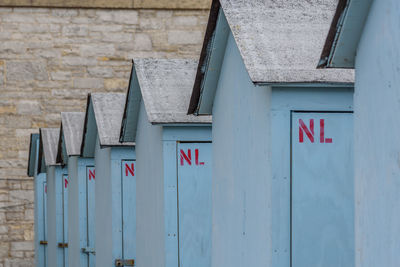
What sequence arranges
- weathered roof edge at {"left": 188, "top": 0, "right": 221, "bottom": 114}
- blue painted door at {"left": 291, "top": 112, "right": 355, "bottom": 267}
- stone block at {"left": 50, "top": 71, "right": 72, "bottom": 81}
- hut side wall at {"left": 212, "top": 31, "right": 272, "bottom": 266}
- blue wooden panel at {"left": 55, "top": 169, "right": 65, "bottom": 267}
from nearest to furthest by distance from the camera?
blue painted door at {"left": 291, "top": 112, "right": 355, "bottom": 267}, hut side wall at {"left": 212, "top": 31, "right": 272, "bottom": 266}, weathered roof edge at {"left": 188, "top": 0, "right": 221, "bottom": 114}, blue wooden panel at {"left": 55, "top": 169, "right": 65, "bottom": 267}, stone block at {"left": 50, "top": 71, "right": 72, "bottom": 81}

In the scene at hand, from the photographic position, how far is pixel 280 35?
18.7 ft

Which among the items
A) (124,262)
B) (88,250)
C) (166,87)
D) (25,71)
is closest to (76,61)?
(25,71)

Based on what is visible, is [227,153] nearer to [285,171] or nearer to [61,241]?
[285,171]

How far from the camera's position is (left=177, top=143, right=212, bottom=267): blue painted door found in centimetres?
769

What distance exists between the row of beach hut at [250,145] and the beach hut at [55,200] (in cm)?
548

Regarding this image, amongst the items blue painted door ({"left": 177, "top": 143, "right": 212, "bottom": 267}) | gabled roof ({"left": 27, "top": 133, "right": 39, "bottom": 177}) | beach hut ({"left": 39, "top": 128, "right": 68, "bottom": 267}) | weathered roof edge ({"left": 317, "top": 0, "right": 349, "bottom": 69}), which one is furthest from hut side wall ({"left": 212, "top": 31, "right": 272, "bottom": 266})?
gabled roof ({"left": 27, "top": 133, "right": 39, "bottom": 177})

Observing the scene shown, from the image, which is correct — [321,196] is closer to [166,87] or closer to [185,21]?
[166,87]


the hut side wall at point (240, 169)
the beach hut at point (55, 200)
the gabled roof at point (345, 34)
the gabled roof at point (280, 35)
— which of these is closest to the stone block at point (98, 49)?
the beach hut at point (55, 200)

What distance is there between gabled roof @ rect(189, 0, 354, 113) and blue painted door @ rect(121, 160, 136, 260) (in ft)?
13.3

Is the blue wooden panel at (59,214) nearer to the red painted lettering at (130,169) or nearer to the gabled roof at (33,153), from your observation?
the gabled roof at (33,153)

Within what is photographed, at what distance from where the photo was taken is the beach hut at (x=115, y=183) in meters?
10.1

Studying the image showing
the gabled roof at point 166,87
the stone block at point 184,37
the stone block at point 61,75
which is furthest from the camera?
the stone block at point 184,37

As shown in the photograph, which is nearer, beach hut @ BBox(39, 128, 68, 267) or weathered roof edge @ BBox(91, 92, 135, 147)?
weathered roof edge @ BBox(91, 92, 135, 147)

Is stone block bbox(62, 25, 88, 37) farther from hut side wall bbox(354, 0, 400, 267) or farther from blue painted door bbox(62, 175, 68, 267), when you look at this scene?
hut side wall bbox(354, 0, 400, 267)
